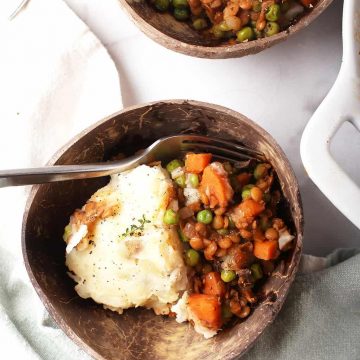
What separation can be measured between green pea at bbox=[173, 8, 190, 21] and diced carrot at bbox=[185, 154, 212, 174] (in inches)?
23.4

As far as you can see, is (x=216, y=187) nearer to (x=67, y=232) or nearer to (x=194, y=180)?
(x=194, y=180)

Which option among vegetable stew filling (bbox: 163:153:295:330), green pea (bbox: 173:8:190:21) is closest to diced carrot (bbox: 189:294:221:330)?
vegetable stew filling (bbox: 163:153:295:330)

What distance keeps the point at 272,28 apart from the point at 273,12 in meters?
0.06

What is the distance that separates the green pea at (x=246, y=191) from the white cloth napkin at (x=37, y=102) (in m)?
0.65

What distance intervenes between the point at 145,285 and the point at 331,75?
110 cm

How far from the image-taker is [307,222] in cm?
280

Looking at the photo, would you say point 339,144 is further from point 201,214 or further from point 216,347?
point 216,347

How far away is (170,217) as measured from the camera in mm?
2418

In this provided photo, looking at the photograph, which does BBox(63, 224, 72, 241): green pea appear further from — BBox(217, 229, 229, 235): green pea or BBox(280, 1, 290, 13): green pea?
BBox(280, 1, 290, 13): green pea

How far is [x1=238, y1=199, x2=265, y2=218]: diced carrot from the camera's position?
243 cm

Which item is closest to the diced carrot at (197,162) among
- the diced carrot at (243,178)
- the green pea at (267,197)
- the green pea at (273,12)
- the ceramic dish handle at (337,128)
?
the diced carrot at (243,178)

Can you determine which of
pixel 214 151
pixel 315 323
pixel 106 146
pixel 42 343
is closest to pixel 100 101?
pixel 106 146

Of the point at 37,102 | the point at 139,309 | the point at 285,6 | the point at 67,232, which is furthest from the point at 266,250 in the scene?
the point at 37,102

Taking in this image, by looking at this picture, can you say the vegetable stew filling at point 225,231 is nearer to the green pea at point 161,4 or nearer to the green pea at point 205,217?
the green pea at point 205,217
